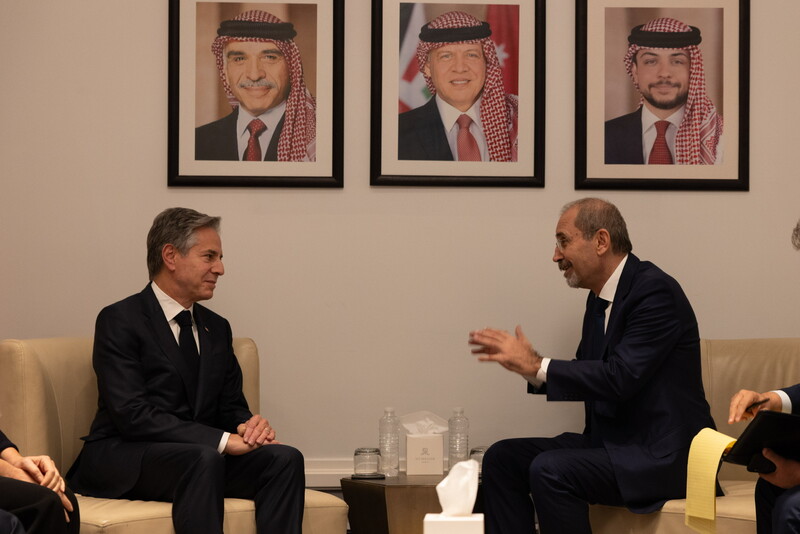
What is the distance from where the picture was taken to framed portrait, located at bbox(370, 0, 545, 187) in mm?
4633

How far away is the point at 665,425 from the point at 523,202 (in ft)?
4.44

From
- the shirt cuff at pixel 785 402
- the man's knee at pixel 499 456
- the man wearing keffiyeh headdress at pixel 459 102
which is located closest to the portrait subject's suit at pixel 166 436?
the man's knee at pixel 499 456

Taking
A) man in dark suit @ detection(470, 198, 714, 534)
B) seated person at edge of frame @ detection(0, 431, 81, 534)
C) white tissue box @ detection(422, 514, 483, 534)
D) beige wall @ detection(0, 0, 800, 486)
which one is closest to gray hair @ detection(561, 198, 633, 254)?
man in dark suit @ detection(470, 198, 714, 534)

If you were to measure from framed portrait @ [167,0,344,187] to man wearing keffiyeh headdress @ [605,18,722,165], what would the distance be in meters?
1.31

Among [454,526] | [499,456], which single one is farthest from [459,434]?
[454,526]

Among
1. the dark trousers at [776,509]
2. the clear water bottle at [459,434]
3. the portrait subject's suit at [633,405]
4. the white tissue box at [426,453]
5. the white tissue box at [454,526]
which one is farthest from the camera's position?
the clear water bottle at [459,434]

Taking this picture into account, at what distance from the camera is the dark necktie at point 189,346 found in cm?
391

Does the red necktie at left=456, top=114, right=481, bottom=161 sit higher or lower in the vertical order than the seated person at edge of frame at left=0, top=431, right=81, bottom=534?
higher

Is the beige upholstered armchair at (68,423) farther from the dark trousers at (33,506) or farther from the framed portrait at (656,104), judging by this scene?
the framed portrait at (656,104)

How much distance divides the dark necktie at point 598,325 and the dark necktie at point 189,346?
157 centimetres

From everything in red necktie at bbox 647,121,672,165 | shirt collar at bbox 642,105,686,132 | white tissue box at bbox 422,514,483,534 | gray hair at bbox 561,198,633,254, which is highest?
shirt collar at bbox 642,105,686,132

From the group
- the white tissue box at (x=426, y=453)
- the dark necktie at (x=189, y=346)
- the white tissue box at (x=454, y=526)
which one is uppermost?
the dark necktie at (x=189, y=346)

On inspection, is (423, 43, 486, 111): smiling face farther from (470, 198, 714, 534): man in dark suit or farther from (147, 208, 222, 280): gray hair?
(147, 208, 222, 280): gray hair

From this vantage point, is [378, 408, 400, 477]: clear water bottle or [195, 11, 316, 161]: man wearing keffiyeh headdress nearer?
[378, 408, 400, 477]: clear water bottle
